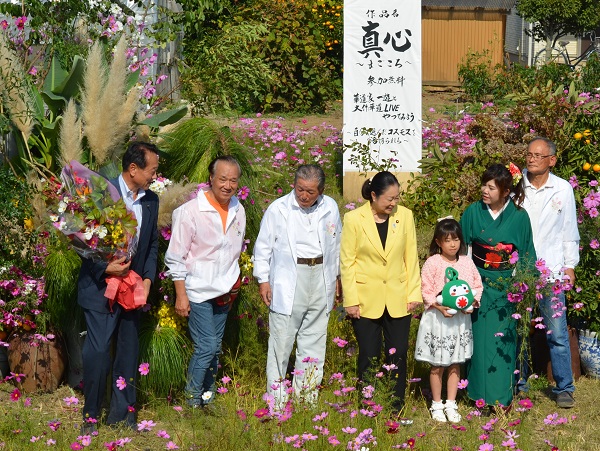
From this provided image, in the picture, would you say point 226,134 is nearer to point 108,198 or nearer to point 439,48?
point 108,198

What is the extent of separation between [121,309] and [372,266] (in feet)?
4.74

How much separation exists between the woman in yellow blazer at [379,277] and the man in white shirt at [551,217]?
0.85 meters

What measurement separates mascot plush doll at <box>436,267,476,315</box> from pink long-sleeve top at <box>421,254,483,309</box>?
39 millimetres

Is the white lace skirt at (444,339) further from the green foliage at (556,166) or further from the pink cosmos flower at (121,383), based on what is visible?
the pink cosmos flower at (121,383)

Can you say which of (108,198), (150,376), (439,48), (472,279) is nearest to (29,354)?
(150,376)

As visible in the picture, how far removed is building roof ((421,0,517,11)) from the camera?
64.4 feet

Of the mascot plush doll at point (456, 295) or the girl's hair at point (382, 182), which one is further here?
the mascot plush doll at point (456, 295)

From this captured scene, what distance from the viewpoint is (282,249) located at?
552cm

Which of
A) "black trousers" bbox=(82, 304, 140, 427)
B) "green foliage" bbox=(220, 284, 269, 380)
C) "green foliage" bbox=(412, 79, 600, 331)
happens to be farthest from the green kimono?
"black trousers" bbox=(82, 304, 140, 427)

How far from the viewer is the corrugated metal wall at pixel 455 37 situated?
64.3ft

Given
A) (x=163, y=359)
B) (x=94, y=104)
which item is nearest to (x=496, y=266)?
(x=163, y=359)

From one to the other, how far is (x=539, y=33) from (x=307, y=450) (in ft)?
54.9

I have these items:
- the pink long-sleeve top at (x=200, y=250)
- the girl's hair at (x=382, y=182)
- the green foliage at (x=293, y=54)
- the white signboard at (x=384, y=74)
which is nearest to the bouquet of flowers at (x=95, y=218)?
the pink long-sleeve top at (x=200, y=250)

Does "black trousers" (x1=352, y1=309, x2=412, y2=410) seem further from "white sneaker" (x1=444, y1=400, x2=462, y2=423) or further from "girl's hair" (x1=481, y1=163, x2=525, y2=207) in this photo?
"girl's hair" (x1=481, y1=163, x2=525, y2=207)
